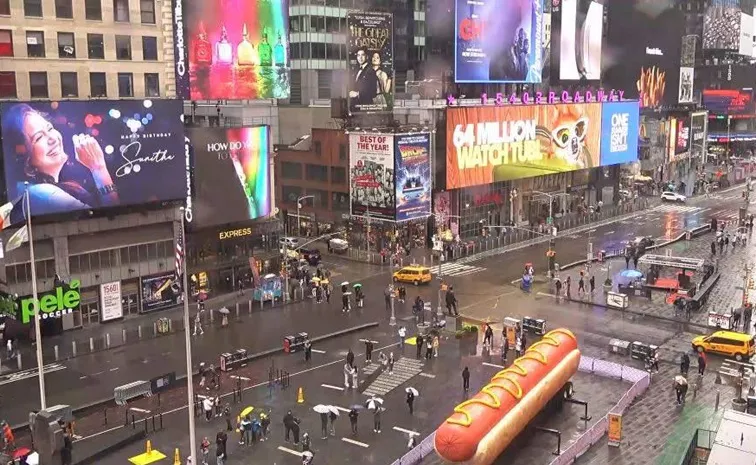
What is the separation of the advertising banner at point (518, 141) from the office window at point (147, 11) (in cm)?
3325

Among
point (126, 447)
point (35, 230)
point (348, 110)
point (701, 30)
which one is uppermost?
point (701, 30)

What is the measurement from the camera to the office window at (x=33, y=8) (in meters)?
50.9

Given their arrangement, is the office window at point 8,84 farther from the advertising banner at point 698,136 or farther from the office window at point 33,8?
the advertising banner at point 698,136

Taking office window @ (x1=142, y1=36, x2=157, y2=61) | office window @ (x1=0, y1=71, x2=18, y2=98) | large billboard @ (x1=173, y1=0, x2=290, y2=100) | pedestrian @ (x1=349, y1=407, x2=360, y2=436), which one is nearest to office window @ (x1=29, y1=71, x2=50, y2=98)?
office window @ (x1=0, y1=71, x2=18, y2=98)

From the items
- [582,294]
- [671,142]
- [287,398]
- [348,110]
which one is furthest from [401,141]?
[671,142]

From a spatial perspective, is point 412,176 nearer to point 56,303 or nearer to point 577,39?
point 56,303

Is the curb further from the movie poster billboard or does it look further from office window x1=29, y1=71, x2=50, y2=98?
the movie poster billboard

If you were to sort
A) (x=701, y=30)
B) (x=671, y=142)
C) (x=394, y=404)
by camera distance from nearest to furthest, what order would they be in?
(x=394, y=404), (x=671, y=142), (x=701, y=30)

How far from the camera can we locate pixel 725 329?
50.8 m

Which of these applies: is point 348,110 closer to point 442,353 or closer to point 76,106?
point 76,106

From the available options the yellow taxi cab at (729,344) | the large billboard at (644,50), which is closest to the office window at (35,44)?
the yellow taxi cab at (729,344)

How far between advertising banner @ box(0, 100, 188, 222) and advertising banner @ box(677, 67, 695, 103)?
10275 cm

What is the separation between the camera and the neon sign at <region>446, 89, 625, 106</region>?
3565 inches

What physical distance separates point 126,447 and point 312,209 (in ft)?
172
